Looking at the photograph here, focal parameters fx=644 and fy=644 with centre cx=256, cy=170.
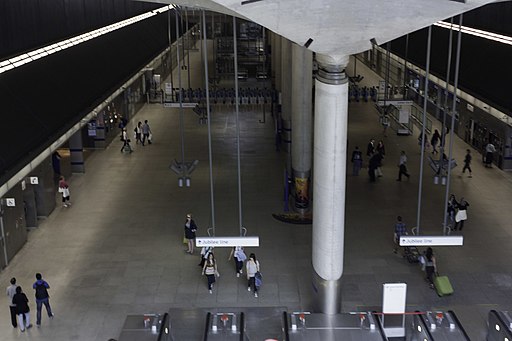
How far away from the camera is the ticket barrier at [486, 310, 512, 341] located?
12159 millimetres

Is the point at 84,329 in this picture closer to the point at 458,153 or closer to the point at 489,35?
the point at 489,35

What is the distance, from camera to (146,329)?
40.8ft

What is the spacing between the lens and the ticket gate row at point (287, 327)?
40.2 feet

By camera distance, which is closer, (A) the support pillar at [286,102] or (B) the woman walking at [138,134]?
(A) the support pillar at [286,102]

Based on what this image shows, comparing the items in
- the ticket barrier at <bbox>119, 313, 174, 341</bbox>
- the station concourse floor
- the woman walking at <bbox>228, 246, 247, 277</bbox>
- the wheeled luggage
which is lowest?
the station concourse floor

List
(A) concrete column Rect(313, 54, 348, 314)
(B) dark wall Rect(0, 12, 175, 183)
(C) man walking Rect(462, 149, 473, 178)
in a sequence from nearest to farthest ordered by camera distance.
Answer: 1. (A) concrete column Rect(313, 54, 348, 314)
2. (B) dark wall Rect(0, 12, 175, 183)
3. (C) man walking Rect(462, 149, 473, 178)

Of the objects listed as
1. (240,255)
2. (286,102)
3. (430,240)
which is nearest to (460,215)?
(430,240)

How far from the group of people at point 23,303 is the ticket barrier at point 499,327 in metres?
9.52

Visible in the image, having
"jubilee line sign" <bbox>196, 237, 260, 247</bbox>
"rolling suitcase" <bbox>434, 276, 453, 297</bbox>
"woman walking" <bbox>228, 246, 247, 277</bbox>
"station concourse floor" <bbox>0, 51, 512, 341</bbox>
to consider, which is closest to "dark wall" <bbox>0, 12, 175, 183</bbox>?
"station concourse floor" <bbox>0, 51, 512, 341</bbox>

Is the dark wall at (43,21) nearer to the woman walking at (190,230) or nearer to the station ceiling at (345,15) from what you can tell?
the woman walking at (190,230)

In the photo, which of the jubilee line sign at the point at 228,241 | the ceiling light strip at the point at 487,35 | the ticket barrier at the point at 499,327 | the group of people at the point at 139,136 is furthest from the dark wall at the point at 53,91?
the ceiling light strip at the point at 487,35

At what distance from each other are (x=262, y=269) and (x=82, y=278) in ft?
15.3

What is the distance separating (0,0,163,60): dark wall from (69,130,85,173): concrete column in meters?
4.06

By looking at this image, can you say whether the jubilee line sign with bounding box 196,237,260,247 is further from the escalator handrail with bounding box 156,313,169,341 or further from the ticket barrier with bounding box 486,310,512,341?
the ticket barrier with bounding box 486,310,512,341
